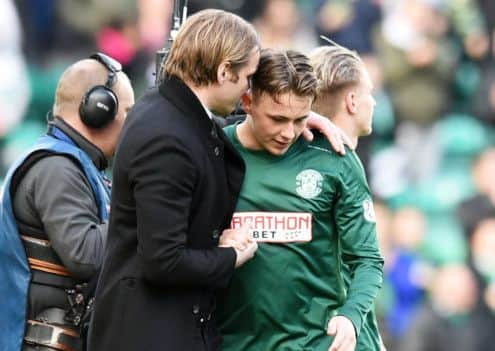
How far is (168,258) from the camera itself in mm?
3766

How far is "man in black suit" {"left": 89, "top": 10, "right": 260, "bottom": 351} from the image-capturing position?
Result: 376 cm

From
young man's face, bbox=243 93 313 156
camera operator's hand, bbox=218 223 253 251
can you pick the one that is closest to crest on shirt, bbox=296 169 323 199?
young man's face, bbox=243 93 313 156

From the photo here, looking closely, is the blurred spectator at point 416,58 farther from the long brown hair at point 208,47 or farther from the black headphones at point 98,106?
the long brown hair at point 208,47

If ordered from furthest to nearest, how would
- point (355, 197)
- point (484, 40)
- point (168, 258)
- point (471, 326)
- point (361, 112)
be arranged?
point (484, 40)
point (471, 326)
point (361, 112)
point (355, 197)
point (168, 258)

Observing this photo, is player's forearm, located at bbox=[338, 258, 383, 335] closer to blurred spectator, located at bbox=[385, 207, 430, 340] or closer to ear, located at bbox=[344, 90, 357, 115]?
ear, located at bbox=[344, 90, 357, 115]

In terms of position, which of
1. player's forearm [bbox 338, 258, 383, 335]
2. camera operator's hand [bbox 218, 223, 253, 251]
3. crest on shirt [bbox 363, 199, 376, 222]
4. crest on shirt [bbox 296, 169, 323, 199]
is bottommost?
player's forearm [bbox 338, 258, 383, 335]

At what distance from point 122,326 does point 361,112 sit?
113 centimetres

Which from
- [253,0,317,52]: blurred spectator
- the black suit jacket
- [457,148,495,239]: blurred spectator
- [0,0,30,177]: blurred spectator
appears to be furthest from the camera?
[253,0,317,52]: blurred spectator

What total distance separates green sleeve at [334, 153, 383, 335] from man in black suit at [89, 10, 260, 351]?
0.33 meters

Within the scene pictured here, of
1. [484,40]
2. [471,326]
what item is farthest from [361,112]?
[484,40]

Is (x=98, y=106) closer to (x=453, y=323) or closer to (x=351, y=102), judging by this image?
(x=351, y=102)

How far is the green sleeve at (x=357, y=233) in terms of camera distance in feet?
13.5

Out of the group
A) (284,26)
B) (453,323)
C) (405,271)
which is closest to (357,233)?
(453,323)

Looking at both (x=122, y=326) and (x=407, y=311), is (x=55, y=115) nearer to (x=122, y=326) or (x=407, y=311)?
(x=122, y=326)
